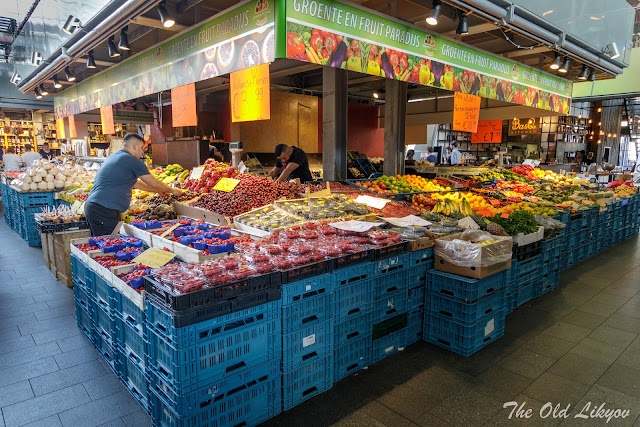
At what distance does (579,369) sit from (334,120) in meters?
4.74

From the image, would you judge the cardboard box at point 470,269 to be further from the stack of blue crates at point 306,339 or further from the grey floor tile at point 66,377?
the grey floor tile at point 66,377

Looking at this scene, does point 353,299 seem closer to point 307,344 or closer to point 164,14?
point 307,344

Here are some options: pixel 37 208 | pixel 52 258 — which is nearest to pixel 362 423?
pixel 52 258

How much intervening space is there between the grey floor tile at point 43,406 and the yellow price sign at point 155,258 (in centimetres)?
104

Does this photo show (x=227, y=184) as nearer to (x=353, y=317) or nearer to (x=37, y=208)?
(x=353, y=317)

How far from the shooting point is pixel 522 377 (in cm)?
321

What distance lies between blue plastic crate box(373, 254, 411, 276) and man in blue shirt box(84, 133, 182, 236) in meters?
3.03

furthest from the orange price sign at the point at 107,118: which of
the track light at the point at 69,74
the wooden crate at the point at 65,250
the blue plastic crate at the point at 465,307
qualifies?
the blue plastic crate at the point at 465,307

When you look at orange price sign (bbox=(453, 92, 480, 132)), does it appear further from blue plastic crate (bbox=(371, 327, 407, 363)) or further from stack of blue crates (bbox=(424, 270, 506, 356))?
blue plastic crate (bbox=(371, 327, 407, 363))

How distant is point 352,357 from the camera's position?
3.21m

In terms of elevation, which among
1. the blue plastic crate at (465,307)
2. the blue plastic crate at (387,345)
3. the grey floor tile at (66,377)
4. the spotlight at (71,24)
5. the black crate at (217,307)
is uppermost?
the spotlight at (71,24)

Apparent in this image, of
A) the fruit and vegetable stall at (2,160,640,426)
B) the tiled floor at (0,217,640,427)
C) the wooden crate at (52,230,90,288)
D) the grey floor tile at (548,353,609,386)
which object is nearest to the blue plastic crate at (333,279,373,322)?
the fruit and vegetable stall at (2,160,640,426)

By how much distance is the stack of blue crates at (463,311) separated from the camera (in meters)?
3.48

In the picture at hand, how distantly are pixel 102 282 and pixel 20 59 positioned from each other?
17566 millimetres
